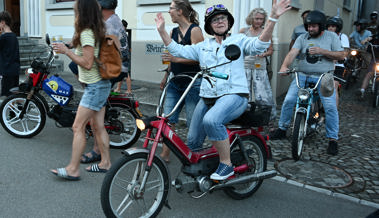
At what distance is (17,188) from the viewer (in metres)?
3.82

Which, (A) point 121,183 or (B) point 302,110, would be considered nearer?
(A) point 121,183

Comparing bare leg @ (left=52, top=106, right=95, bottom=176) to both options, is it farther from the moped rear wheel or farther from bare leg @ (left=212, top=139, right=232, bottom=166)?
the moped rear wheel

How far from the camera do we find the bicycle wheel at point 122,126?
5227 millimetres

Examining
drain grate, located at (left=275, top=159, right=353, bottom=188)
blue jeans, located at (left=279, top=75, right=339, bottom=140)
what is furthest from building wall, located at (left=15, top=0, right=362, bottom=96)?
drain grate, located at (left=275, top=159, right=353, bottom=188)

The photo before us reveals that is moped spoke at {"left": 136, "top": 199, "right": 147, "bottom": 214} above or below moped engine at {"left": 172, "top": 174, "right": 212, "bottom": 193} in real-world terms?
below

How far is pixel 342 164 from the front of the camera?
4.93m

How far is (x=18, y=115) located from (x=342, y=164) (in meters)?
4.43

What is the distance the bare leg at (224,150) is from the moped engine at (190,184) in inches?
9.0

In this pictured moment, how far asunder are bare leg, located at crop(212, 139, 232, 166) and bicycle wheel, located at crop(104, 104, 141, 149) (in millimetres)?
2078

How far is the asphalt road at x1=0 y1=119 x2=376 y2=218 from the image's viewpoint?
3.44 metres

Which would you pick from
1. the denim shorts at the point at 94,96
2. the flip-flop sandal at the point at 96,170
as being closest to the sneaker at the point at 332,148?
the flip-flop sandal at the point at 96,170

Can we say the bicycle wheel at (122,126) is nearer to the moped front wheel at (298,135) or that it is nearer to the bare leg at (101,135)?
the bare leg at (101,135)

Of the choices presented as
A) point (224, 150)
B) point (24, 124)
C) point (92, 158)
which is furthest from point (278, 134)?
point (24, 124)

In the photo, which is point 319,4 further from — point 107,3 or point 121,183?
point 121,183
